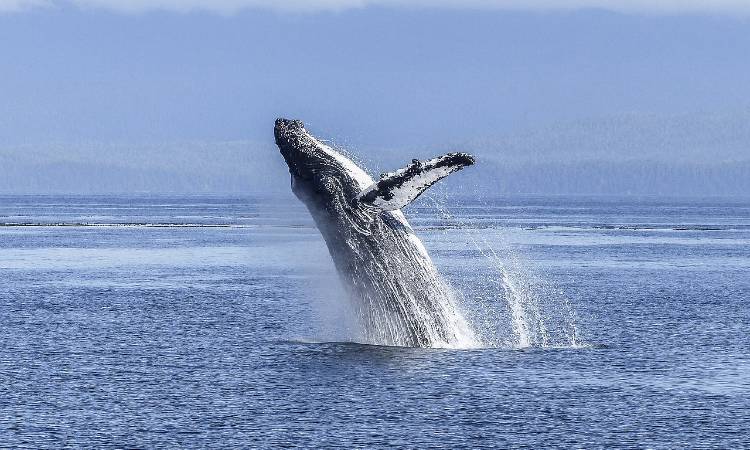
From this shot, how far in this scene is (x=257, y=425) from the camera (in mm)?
18453

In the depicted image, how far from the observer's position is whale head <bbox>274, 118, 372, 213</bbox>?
2372 centimetres

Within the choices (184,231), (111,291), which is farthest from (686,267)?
(184,231)

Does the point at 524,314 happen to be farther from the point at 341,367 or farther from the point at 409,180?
the point at 409,180

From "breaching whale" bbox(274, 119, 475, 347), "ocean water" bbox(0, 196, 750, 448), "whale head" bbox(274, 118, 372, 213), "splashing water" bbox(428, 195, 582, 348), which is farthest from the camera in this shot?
"splashing water" bbox(428, 195, 582, 348)

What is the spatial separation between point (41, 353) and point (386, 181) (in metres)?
8.95

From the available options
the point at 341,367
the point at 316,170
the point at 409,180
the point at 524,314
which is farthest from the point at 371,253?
the point at 524,314

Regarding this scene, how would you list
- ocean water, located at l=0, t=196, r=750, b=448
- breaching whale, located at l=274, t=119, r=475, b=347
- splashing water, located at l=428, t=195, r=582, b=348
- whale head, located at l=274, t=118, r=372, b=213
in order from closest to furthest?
ocean water, located at l=0, t=196, r=750, b=448
breaching whale, located at l=274, t=119, r=475, b=347
whale head, located at l=274, t=118, r=372, b=213
splashing water, located at l=428, t=195, r=582, b=348

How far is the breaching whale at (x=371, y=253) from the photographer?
23.6m

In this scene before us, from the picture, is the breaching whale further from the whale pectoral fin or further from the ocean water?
the whale pectoral fin

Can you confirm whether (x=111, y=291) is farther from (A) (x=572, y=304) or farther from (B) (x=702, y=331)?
(B) (x=702, y=331)

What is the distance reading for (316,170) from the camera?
2391 centimetres

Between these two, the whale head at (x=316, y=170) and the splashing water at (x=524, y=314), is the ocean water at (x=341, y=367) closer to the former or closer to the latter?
the splashing water at (x=524, y=314)

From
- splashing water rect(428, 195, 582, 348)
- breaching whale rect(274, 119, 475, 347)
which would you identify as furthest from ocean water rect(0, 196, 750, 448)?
breaching whale rect(274, 119, 475, 347)

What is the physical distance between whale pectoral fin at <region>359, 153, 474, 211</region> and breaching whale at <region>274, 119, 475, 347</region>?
1.04 m
